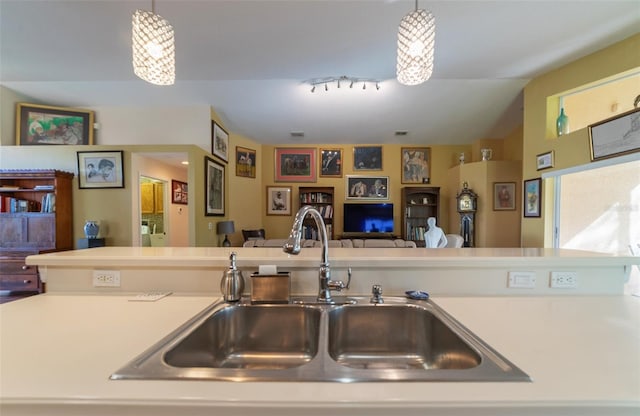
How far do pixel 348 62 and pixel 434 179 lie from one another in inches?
142

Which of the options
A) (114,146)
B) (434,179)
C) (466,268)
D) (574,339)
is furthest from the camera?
(434,179)

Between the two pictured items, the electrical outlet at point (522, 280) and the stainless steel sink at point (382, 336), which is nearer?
the stainless steel sink at point (382, 336)

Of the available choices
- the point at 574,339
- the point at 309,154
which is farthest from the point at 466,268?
the point at 309,154

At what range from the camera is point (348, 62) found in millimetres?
3111

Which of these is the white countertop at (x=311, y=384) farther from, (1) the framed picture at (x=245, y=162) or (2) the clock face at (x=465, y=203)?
(1) the framed picture at (x=245, y=162)

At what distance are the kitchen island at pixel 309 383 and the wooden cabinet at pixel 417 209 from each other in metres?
4.47

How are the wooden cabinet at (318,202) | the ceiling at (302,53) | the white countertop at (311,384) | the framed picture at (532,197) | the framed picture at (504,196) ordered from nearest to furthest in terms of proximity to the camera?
the white countertop at (311,384) → the ceiling at (302,53) → the framed picture at (532,197) → the framed picture at (504,196) → the wooden cabinet at (318,202)

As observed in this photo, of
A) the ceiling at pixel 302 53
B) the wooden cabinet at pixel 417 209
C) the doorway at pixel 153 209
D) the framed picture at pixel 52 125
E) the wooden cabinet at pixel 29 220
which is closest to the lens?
the ceiling at pixel 302 53

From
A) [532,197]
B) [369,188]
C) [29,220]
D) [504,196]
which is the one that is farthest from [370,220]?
[29,220]

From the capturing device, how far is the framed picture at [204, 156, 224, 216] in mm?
3986

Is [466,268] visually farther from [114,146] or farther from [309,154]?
[309,154]

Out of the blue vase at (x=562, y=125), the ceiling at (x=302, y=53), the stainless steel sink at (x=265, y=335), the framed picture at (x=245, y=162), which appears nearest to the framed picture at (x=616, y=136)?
the blue vase at (x=562, y=125)

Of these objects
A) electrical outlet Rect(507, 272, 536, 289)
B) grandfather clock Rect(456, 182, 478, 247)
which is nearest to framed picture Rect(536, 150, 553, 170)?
grandfather clock Rect(456, 182, 478, 247)

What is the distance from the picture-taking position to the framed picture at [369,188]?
5.77m
